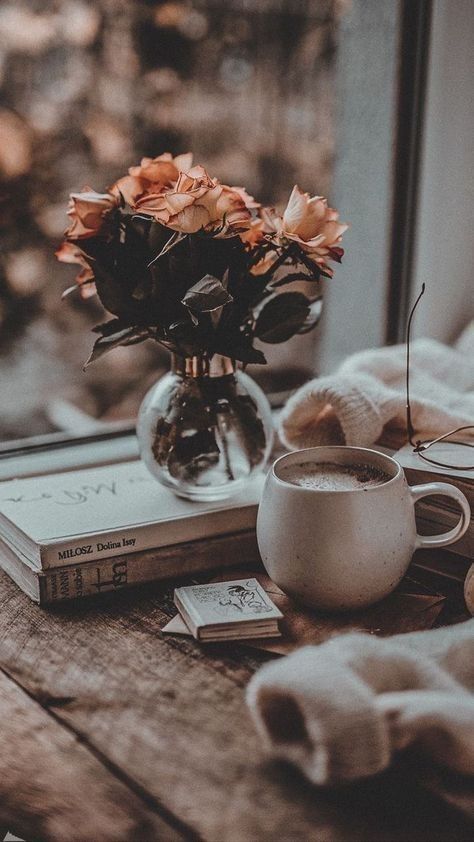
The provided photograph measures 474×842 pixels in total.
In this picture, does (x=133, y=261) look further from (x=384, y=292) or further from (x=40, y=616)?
(x=384, y=292)

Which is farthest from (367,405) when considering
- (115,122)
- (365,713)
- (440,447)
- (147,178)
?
(115,122)

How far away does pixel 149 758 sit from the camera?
23.2 inches

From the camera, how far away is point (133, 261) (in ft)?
2.76

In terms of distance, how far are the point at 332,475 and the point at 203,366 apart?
193 millimetres

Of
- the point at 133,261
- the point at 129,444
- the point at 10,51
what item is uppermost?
the point at 10,51

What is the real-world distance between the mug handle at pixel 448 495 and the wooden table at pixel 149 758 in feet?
0.63

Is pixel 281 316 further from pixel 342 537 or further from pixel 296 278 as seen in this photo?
pixel 342 537

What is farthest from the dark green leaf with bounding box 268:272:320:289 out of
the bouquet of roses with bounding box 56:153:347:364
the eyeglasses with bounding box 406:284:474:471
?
the eyeglasses with bounding box 406:284:474:471

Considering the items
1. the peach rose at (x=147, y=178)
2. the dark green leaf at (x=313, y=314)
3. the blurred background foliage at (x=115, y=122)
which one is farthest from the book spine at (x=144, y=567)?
the blurred background foliage at (x=115, y=122)

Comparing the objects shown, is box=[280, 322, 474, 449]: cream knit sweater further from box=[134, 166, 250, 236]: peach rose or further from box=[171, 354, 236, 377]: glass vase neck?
A: box=[134, 166, 250, 236]: peach rose

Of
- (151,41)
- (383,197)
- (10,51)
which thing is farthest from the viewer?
(383,197)

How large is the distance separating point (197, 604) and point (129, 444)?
0.49 m

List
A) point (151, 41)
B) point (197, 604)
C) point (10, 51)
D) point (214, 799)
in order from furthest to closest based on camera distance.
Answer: point (151, 41), point (10, 51), point (197, 604), point (214, 799)

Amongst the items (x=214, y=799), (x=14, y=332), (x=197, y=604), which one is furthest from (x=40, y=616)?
(x=14, y=332)
